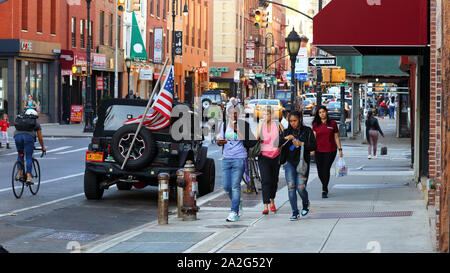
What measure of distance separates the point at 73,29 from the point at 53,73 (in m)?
4.04

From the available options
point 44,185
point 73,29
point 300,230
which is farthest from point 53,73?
point 300,230

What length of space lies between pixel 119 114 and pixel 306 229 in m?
6.38

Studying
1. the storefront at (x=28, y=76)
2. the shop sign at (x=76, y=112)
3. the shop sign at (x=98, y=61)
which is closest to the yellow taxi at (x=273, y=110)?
the shop sign at (x=76, y=112)

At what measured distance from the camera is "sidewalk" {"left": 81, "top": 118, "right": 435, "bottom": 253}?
10.7 m

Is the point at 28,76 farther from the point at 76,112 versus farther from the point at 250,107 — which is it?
the point at 250,107

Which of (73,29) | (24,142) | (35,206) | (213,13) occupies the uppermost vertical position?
(213,13)

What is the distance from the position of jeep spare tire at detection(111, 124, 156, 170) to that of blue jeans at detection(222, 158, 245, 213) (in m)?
2.76

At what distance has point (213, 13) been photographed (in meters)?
100

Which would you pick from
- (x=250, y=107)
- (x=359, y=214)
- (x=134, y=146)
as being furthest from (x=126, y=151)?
(x=250, y=107)

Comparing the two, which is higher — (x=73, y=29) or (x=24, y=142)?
(x=73, y=29)

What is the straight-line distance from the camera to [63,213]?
1539 centimetres
